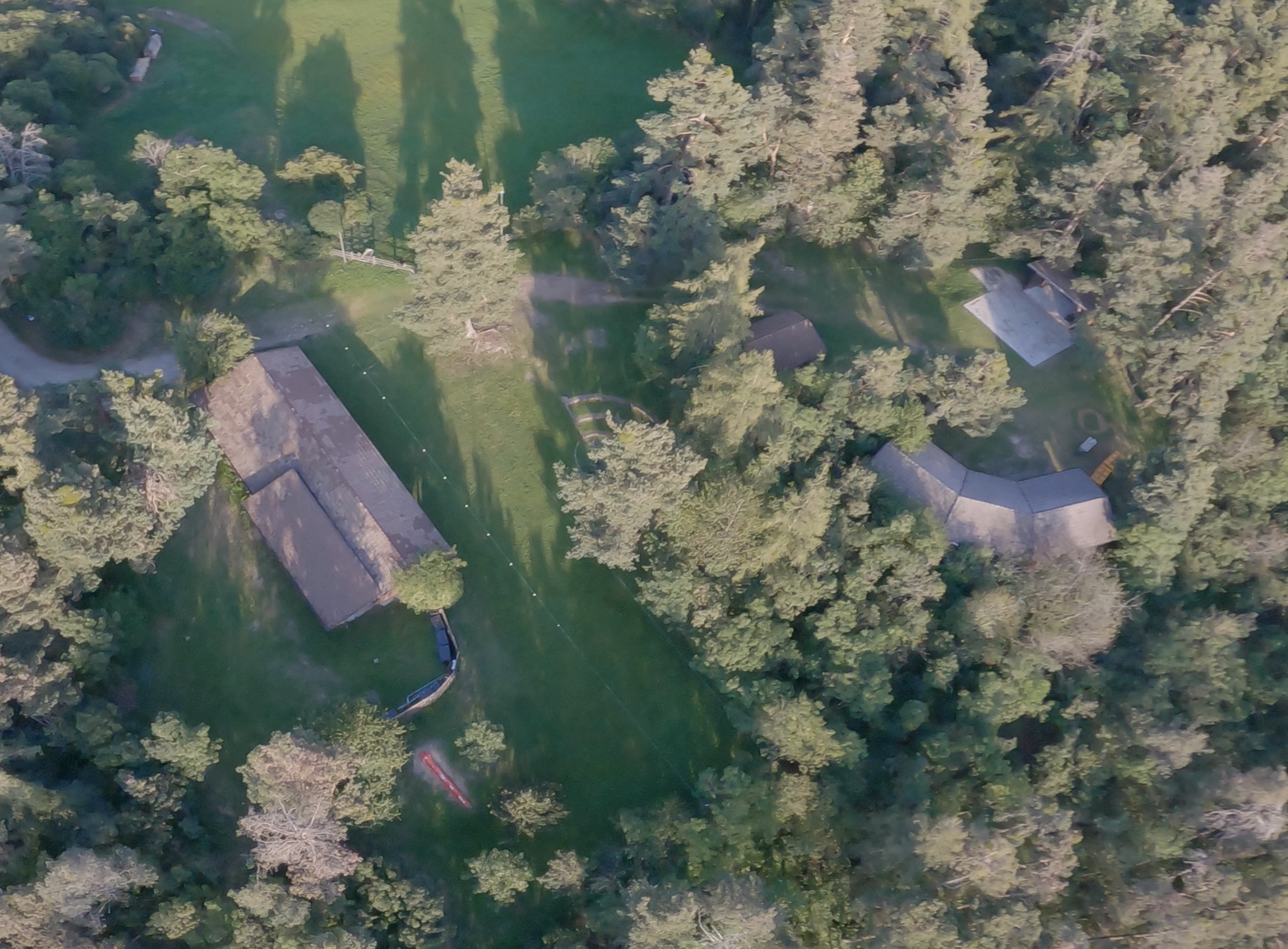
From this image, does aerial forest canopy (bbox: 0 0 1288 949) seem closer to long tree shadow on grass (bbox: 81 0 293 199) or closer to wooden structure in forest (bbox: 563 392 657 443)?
wooden structure in forest (bbox: 563 392 657 443)

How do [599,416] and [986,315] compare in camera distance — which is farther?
[986,315]

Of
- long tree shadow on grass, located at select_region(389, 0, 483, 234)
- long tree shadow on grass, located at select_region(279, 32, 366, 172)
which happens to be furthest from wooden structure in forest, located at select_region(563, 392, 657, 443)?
long tree shadow on grass, located at select_region(279, 32, 366, 172)

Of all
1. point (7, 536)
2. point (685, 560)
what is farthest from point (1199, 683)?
point (7, 536)

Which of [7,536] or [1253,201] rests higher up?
[1253,201]

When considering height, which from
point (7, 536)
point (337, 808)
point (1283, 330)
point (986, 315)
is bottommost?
point (337, 808)

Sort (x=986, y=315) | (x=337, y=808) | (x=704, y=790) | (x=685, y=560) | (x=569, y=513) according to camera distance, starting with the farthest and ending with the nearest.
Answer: (x=986, y=315)
(x=569, y=513)
(x=685, y=560)
(x=704, y=790)
(x=337, y=808)

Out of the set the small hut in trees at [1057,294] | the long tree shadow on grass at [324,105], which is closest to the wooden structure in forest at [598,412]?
the long tree shadow on grass at [324,105]

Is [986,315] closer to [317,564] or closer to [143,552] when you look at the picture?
[317,564]
